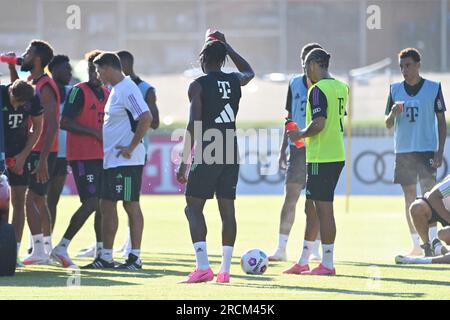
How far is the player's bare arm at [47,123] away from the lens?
13.0 meters

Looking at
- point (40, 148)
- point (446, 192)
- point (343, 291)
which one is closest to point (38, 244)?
point (40, 148)

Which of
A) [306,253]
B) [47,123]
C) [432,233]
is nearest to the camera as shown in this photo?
[306,253]

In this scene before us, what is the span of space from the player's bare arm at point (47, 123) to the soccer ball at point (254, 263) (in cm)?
256

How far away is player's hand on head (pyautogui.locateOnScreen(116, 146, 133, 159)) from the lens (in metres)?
12.1

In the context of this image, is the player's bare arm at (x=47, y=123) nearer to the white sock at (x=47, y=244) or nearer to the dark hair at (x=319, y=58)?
the white sock at (x=47, y=244)

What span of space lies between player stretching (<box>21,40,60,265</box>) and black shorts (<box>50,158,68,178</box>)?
102cm

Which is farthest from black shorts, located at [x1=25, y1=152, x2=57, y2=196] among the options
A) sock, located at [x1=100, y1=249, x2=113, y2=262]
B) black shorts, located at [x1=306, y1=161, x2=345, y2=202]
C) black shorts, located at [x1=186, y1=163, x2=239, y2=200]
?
black shorts, located at [x1=306, y1=161, x2=345, y2=202]

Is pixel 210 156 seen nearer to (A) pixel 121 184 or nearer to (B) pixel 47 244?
(A) pixel 121 184

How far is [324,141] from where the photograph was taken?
1202cm

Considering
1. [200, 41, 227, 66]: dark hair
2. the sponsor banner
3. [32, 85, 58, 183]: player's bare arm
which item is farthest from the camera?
the sponsor banner

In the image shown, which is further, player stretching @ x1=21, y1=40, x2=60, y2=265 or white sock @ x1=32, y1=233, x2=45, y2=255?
white sock @ x1=32, y1=233, x2=45, y2=255

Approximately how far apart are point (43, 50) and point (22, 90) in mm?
1174

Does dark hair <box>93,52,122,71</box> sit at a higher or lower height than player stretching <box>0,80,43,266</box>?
higher

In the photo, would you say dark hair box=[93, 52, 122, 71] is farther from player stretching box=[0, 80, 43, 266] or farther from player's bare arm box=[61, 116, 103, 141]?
player's bare arm box=[61, 116, 103, 141]
